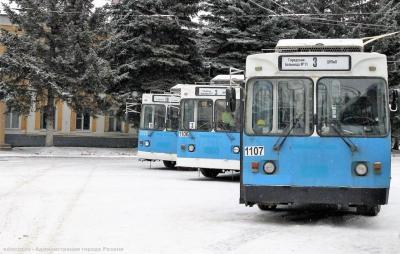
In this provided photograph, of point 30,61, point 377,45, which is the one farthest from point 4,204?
point 377,45

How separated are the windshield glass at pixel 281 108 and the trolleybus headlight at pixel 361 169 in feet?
3.15

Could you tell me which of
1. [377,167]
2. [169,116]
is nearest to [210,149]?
[169,116]

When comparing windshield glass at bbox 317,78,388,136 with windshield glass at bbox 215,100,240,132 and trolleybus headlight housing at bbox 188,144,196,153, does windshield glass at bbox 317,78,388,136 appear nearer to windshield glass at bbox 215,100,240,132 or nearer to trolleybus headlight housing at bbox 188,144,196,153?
windshield glass at bbox 215,100,240,132

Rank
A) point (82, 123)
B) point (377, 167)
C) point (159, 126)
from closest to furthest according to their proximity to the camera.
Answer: point (377, 167) → point (159, 126) → point (82, 123)

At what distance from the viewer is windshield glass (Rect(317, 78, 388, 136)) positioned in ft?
33.3

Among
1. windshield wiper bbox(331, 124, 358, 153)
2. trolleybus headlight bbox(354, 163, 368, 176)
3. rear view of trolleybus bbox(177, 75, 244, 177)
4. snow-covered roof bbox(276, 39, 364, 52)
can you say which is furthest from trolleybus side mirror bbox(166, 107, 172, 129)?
trolleybus headlight bbox(354, 163, 368, 176)

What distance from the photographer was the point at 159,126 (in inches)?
958

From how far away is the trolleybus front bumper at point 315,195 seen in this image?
998cm

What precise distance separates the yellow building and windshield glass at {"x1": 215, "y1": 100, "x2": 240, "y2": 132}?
23409 mm

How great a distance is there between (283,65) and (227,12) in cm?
3025

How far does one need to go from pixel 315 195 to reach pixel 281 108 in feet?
5.05

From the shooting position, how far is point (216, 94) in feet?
63.7

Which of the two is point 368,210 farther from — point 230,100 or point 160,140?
point 160,140

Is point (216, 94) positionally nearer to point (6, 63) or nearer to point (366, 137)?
point (366, 137)
